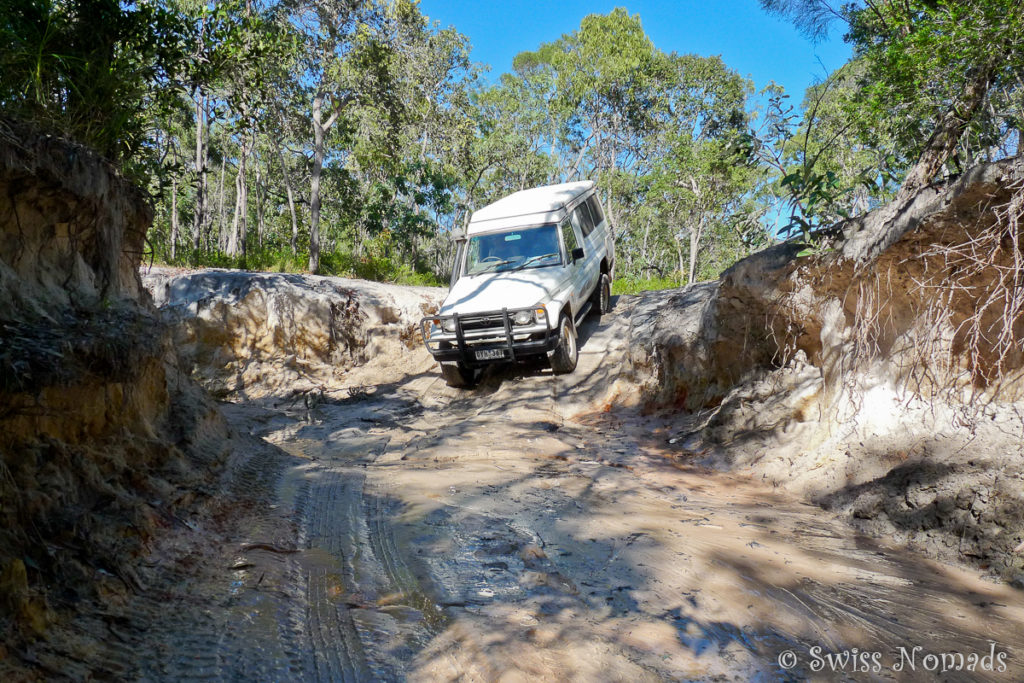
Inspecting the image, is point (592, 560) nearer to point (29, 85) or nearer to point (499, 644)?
point (499, 644)

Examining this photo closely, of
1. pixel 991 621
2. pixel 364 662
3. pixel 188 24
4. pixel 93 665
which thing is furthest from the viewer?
pixel 188 24

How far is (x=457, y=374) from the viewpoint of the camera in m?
9.16

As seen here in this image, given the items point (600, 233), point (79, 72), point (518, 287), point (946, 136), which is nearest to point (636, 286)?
point (600, 233)

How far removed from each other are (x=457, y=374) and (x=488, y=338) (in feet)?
3.25

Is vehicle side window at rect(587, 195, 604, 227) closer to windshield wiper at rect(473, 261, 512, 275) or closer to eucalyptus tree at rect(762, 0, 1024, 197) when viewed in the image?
windshield wiper at rect(473, 261, 512, 275)

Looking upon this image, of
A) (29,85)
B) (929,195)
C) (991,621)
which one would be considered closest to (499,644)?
(991,621)

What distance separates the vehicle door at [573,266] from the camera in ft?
29.9

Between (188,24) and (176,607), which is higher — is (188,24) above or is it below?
above

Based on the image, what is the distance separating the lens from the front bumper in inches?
328

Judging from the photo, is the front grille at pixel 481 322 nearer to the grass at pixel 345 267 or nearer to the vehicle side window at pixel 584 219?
the vehicle side window at pixel 584 219

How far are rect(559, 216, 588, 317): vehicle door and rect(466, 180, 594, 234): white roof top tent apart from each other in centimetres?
22

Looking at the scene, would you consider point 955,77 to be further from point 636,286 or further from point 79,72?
point 636,286

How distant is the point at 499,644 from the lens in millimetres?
2594

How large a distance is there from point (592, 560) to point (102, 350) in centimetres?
289
